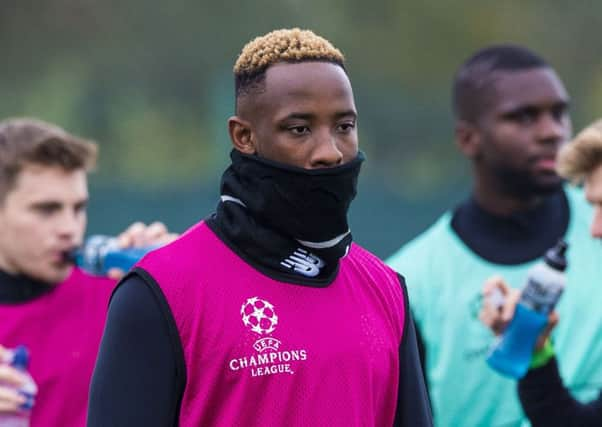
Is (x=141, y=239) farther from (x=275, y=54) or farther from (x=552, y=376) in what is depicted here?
(x=275, y=54)

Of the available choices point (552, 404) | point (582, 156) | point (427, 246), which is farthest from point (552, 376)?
point (427, 246)

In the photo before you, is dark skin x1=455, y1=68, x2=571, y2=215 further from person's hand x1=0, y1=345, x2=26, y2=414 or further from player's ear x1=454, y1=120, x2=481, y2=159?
person's hand x1=0, y1=345, x2=26, y2=414

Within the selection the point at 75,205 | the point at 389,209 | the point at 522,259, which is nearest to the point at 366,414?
the point at 75,205

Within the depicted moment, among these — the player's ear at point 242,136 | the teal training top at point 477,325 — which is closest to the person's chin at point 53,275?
the teal training top at point 477,325

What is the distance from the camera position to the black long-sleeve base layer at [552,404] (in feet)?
14.1

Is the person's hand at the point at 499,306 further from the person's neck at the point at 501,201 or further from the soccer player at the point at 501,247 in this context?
the person's neck at the point at 501,201

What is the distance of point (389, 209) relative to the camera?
1195 centimetres

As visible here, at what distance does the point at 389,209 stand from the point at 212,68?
2.36 metres

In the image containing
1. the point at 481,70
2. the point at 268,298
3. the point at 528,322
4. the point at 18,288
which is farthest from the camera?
the point at 481,70

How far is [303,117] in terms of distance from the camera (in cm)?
273

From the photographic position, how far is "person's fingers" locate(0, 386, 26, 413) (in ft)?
13.0

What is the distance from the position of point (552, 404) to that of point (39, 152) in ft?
7.04

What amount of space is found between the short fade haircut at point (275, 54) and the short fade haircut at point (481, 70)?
2.97 m

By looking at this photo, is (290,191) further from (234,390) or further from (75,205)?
(75,205)
